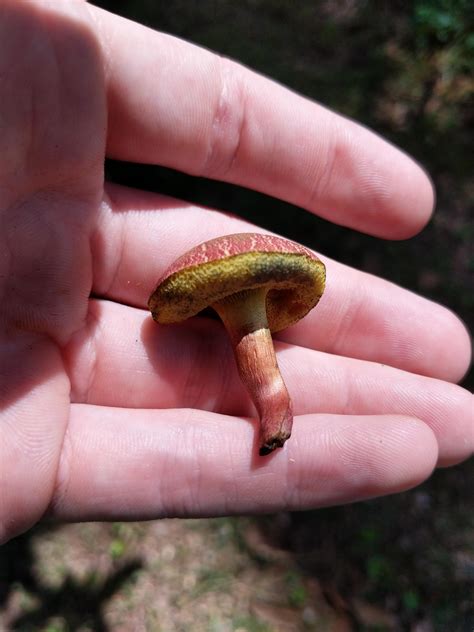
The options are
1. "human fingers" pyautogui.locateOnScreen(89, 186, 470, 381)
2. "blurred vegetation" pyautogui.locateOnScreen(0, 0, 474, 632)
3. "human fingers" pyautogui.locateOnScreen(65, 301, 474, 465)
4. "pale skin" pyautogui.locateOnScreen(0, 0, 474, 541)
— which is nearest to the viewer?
"pale skin" pyautogui.locateOnScreen(0, 0, 474, 541)

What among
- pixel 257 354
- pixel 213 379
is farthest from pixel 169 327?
pixel 257 354

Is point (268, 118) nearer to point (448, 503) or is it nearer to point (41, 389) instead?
point (41, 389)

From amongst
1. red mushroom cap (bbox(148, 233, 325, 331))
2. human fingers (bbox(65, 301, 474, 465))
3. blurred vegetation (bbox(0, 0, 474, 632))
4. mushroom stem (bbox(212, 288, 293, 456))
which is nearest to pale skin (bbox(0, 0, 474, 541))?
human fingers (bbox(65, 301, 474, 465))

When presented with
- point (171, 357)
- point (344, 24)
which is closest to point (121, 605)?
point (171, 357)

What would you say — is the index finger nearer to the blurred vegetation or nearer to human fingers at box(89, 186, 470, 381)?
human fingers at box(89, 186, 470, 381)

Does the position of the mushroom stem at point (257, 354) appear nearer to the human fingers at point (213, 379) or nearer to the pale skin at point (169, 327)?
the pale skin at point (169, 327)

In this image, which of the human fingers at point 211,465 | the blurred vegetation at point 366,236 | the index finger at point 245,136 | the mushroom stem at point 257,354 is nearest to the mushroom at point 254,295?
the mushroom stem at point 257,354

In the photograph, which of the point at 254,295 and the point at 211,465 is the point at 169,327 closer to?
the point at 254,295
